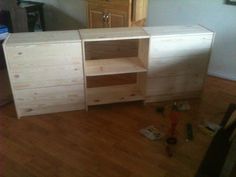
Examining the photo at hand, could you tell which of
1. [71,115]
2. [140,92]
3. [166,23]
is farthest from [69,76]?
[166,23]

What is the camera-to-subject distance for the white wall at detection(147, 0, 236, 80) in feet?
8.66

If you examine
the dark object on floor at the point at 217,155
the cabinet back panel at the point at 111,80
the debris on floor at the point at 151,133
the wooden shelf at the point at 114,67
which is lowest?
the debris on floor at the point at 151,133

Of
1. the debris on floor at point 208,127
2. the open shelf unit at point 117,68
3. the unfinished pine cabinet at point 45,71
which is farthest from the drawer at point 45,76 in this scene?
the debris on floor at point 208,127

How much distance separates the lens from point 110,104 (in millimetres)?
2365

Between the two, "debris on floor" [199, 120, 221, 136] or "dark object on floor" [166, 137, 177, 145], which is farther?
"debris on floor" [199, 120, 221, 136]

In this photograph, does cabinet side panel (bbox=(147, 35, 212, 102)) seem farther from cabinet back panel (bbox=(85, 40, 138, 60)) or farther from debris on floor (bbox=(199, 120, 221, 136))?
cabinet back panel (bbox=(85, 40, 138, 60))

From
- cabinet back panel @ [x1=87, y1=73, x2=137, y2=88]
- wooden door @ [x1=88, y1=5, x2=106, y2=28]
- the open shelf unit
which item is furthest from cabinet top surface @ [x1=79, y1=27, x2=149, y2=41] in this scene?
wooden door @ [x1=88, y1=5, x2=106, y2=28]

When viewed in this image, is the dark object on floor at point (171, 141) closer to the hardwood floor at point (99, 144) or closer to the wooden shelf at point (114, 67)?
the hardwood floor at point (99, 144)

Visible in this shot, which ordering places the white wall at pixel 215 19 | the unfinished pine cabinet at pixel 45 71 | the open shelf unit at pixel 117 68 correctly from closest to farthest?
the unfinished pine cabinet at pixel 45 71
the open shelf unit at pixel 117 68
the white wall at pixel 215 19

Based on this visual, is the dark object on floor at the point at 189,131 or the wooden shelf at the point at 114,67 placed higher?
the wooden shelf at the point at 114,67

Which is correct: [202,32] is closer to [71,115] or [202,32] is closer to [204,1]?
[204,1]

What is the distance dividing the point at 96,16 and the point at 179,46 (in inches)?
62.2

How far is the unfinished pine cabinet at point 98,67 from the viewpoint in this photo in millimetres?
1949

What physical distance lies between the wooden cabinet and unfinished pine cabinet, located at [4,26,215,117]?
0.91 metres
